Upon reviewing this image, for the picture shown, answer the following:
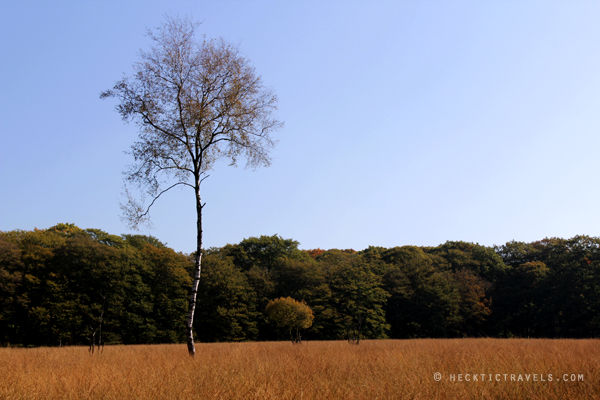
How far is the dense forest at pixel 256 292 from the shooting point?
37031mm

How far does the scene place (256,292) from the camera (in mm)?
50156

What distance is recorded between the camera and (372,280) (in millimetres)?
28531

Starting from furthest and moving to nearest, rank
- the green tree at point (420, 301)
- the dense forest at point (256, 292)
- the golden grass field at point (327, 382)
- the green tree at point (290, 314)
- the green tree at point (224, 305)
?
the green tree at point (420, 301), the green tree at point (224, 305), the dense forest at point (256, 292), the green tree at point (290, 314), the golden grass field at point (327, 382)

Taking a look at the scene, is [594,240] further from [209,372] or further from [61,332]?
[61,332]

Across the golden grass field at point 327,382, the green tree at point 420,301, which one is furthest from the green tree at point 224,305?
the golden grass field at point 327,382

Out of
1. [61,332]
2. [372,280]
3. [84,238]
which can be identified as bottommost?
[61,332]

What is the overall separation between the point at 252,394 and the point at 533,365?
664cm

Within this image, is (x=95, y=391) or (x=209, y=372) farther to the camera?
(x=209, y=372)

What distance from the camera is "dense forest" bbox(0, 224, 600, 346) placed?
3703 centimetres

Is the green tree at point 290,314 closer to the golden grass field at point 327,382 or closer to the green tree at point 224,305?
the green tree at point 224,305

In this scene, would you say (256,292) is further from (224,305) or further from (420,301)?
(420,301)

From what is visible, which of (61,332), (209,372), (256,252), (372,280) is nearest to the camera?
(209,372)

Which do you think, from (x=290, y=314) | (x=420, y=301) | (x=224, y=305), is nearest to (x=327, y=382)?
(x=290, y=314)

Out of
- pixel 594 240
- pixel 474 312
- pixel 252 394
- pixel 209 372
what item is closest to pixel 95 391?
pixel 209 372
